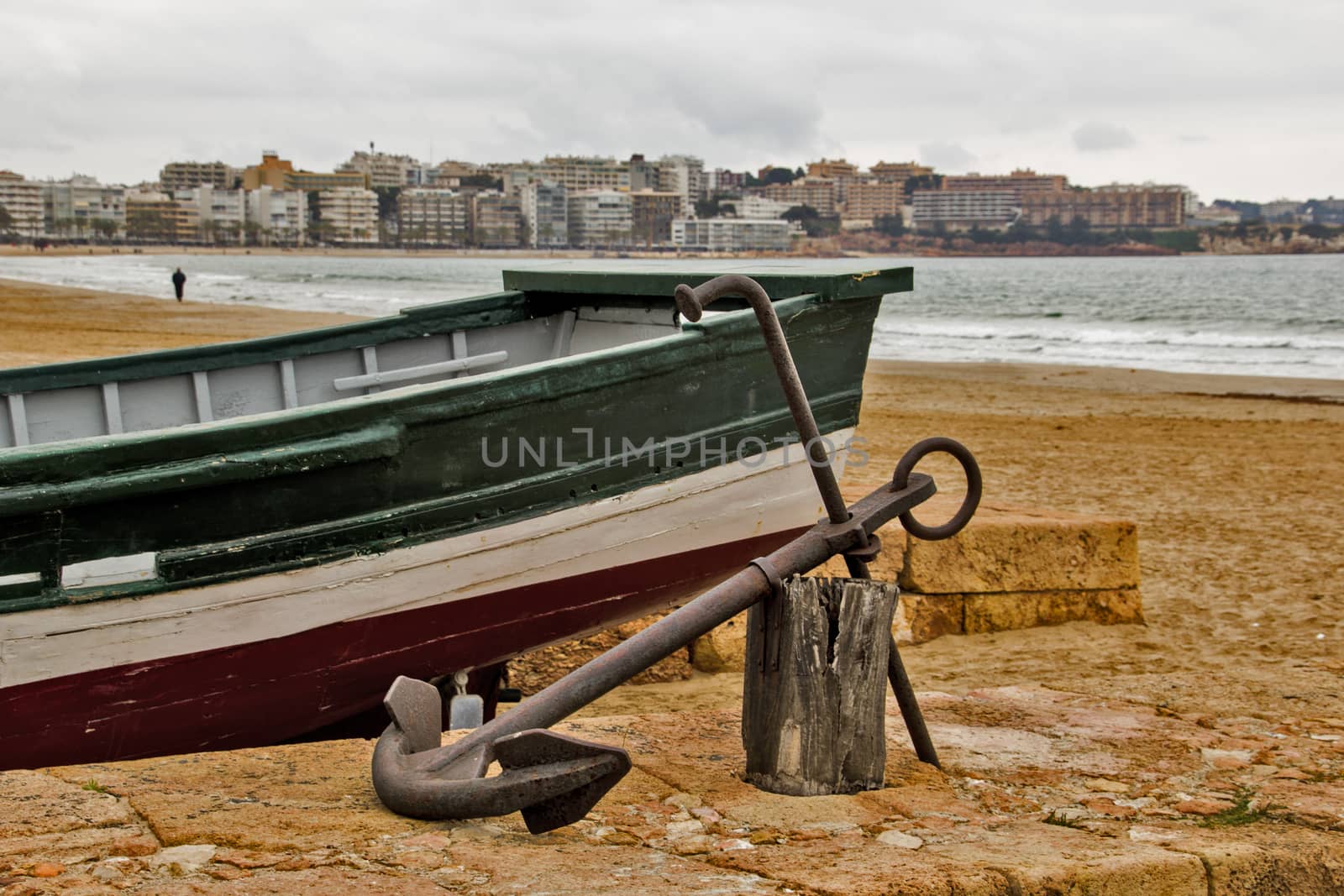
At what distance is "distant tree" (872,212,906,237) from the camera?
458 ft

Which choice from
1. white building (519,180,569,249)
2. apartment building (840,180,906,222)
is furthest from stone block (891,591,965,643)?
apartment building (840,180,906,222)

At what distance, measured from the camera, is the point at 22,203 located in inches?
6211

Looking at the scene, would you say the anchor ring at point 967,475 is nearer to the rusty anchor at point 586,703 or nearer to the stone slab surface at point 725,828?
the rusty anchor at point 586,703

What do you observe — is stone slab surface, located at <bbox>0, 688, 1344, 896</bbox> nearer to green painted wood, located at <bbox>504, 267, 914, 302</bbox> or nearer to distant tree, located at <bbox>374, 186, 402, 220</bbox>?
green painted wood, located at <bbox>504, 267, 914, 302</bbox>

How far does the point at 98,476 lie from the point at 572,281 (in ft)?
8.35

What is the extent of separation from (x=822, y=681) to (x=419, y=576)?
1.40m

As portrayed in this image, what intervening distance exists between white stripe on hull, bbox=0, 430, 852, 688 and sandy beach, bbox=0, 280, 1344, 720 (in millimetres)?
818

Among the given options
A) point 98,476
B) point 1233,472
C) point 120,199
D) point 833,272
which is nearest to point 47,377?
point 98,476

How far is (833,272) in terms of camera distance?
14.9 feet

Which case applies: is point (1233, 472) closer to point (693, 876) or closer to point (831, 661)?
point (831, 661)

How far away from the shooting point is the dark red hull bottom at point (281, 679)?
130 inches

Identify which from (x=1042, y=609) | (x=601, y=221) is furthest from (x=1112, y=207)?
(x=1042, y=609)

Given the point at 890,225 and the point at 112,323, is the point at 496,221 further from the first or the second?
the point at 112,323

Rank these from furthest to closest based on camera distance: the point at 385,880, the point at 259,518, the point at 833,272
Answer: the point at 833,272 < the point at 259,518 < the point at 385,880
